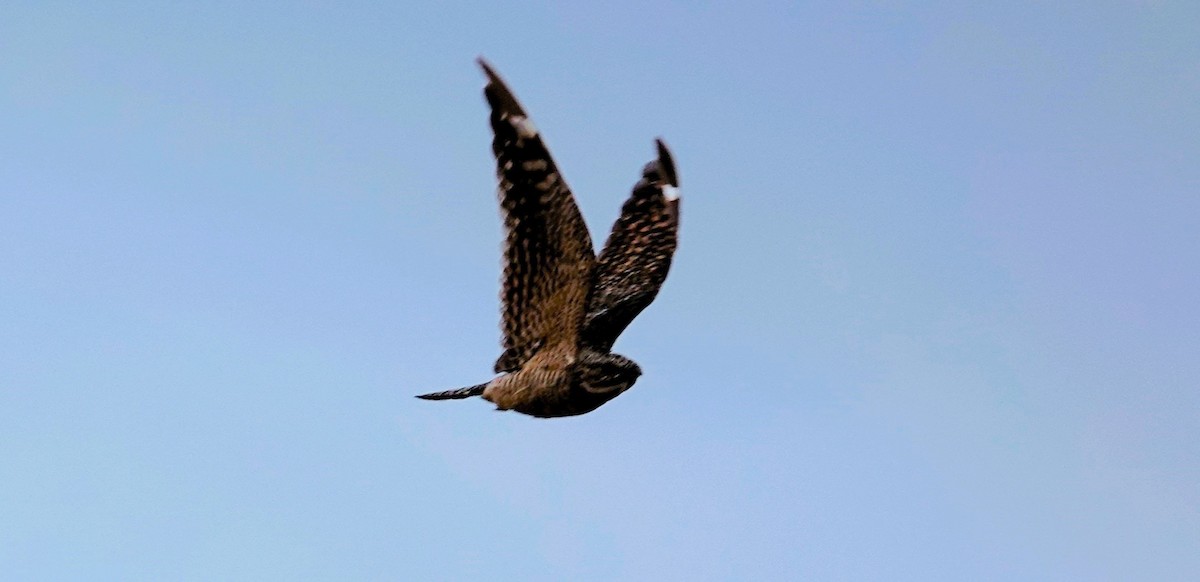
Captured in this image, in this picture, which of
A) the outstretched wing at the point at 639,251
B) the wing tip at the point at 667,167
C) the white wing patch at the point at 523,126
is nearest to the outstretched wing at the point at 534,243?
the white wing patch at the point at 523,126

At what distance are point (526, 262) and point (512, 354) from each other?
1070mm

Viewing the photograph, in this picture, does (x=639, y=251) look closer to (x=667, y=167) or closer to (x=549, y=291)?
(x=667, y=167)

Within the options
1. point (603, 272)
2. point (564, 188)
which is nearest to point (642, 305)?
point (603, 272)

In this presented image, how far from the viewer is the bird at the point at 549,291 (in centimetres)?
1259

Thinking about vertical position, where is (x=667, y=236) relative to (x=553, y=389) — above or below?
above

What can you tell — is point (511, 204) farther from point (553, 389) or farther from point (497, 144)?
point (553, 389)

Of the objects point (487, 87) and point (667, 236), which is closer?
point (487, 87)

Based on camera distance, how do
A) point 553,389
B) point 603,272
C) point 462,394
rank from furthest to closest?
1. point 603,272
2. point 462,394
3. point 553,389

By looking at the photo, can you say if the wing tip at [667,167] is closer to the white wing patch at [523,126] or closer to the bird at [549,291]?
the bird at [549,291]

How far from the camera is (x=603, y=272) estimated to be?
15352mm

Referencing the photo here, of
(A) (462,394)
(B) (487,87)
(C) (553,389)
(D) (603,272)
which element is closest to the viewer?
(B) (487,87)

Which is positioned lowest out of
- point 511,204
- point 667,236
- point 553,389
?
point 553,389

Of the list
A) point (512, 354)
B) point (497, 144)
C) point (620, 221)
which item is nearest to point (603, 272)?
point (620, 221)

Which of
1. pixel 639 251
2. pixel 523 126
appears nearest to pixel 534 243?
pixel 523 126
